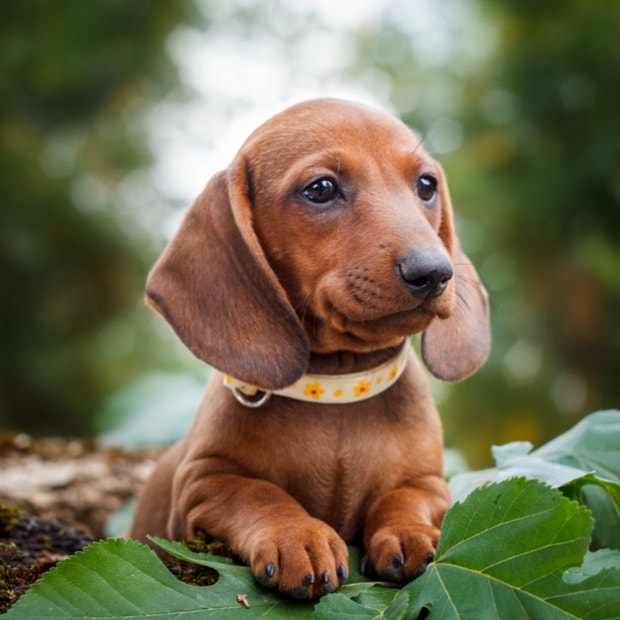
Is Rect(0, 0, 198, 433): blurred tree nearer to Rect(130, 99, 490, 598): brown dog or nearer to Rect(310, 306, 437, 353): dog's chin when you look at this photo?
Rect(130, 99, 490, 598): brown dog

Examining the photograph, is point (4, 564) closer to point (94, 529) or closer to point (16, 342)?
point (94, 529)

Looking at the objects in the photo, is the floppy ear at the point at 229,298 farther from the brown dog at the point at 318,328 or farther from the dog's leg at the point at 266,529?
the dog's leg at the point at 266,529

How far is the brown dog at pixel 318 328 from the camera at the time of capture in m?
1.83

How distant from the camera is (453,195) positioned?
5.30m

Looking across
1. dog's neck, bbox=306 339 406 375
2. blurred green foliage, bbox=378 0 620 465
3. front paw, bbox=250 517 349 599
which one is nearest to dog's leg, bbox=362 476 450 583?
front paw, bbox=250 517 349 599

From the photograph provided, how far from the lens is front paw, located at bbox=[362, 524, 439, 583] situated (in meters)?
1.70

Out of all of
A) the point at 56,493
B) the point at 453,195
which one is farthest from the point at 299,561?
the point at 453,195

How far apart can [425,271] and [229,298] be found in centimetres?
49

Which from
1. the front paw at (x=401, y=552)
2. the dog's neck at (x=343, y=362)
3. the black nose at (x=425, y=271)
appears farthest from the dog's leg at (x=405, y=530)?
the black nose at (x=425, y=271)

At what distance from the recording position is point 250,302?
1.96 meters

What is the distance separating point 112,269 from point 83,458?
11.2 ft

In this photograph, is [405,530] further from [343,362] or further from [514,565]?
[343,362]

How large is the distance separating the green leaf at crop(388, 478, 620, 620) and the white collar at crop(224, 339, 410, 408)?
45cm

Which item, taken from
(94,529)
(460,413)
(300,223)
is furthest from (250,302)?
(460,413)
